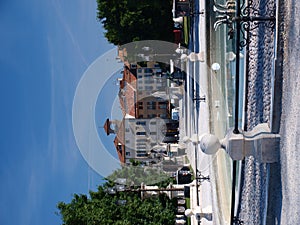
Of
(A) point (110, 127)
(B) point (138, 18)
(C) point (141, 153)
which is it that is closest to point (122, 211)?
(A) point (110, 127)

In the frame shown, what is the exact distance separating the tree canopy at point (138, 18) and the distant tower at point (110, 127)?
7.10 m

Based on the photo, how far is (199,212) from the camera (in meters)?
20.5

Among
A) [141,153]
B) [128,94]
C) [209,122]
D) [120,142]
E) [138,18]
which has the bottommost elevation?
[141,153]

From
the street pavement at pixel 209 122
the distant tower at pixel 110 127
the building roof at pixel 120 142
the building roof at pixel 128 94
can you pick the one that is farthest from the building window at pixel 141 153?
the street pavement at pixel 209 122

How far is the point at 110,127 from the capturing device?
42.6 meters

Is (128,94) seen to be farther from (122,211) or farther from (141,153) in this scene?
(122,211)

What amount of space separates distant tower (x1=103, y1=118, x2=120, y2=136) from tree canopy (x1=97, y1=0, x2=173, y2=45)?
7.10 m

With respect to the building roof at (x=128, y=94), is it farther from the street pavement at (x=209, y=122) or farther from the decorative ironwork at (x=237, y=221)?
the decorative ironwork at (x=237, y=221)

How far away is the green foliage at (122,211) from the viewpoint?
106ft

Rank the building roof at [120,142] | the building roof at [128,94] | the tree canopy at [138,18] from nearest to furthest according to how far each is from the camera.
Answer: the tree canopy at [138,18]
the building roof at [120,142]
the building roof at [128,94]

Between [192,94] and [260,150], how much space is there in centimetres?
1500

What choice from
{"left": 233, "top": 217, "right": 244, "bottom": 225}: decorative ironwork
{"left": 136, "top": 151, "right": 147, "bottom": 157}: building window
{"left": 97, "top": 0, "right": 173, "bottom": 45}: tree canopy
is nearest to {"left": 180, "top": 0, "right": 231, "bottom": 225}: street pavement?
{"left": 233, "top": 217, "right": 244, "bottom": 225}: decorative ironwork

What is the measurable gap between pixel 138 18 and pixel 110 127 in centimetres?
1080

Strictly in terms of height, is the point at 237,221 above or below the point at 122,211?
above
